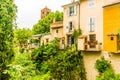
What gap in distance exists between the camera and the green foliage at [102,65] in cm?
3338

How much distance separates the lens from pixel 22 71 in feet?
37.3

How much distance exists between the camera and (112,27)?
33.0m

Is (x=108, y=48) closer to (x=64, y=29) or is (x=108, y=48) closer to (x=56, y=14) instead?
(x=64, y=29)

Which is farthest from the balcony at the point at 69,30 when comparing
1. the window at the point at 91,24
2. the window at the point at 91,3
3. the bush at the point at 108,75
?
the bush at the point at 108,75

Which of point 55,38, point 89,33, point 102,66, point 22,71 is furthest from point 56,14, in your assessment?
point 22,71

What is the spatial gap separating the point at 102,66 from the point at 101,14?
668cm

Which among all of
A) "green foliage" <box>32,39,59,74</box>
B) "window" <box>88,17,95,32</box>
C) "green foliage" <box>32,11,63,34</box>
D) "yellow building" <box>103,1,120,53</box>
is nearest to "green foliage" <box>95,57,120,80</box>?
"yellow building" <box>103,1,120,53</box>

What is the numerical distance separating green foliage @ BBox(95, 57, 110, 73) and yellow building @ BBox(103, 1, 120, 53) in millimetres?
1368

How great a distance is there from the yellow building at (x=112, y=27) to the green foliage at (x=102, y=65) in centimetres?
137

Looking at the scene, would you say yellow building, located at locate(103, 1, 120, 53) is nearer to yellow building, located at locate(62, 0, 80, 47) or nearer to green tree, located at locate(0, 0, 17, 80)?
yellow building, located at locate(62, 0, 80, 47)

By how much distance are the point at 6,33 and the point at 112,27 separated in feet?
76.2

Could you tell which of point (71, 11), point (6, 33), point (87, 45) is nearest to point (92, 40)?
point (87, 45)

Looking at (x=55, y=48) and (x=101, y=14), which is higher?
(x=101, y=14)

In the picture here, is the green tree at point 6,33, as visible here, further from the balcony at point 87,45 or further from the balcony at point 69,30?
the balcony at point 69,30
